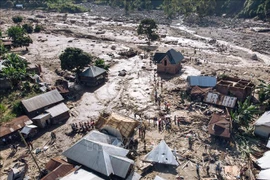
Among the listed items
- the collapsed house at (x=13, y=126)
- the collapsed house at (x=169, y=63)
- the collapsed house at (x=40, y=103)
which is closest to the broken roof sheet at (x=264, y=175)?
the collapsed house at (x=13, y=126)

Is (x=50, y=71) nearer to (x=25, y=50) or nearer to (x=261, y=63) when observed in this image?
(x=25, y=50)

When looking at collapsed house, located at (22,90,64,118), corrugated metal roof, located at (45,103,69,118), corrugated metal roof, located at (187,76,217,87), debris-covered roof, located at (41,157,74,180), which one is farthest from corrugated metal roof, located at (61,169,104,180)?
corrugated metal roof, located at (187,76,217,87)

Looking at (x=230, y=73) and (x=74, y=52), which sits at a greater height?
(x=74, y=52)

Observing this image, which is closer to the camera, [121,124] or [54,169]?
[54,169]

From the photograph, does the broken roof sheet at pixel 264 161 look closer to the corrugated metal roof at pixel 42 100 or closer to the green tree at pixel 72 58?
the corrugated metal roof at pixel 42 100

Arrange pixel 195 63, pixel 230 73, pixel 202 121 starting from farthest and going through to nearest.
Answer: pixel 195 63
pixel 230 73
pixel 202 121

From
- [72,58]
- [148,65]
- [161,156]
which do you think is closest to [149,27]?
[148,65]

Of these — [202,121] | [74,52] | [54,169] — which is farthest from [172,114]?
[74,52]
